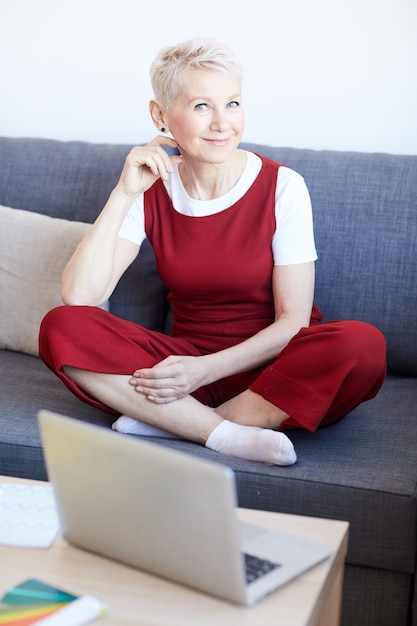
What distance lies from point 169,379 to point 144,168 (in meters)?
0.49

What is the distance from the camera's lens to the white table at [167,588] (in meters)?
1.02

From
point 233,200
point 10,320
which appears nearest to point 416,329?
point 233,200

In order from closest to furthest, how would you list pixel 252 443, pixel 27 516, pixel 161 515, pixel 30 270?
pixel 161 515, pixel 27 516, pixel 252 443, pixel 30 270

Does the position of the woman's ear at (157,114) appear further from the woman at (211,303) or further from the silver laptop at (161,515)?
the silver laptop at (161,515)

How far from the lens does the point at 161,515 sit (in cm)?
104

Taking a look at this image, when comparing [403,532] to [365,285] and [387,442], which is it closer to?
[387,442]

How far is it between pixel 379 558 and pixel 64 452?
72cm

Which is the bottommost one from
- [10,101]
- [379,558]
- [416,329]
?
[379,558]

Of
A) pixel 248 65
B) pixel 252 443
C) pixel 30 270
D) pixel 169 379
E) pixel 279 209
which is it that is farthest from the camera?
pixel 248 65

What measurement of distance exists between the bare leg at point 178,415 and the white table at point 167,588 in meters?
0.48

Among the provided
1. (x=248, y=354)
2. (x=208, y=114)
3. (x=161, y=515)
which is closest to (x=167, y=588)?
(x=161, y=515)

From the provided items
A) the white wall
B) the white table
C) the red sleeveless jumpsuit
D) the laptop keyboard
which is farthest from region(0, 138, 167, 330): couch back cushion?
the laptop keyboard

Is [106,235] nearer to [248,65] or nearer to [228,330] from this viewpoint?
[228,330]

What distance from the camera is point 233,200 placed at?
198 centimetres
